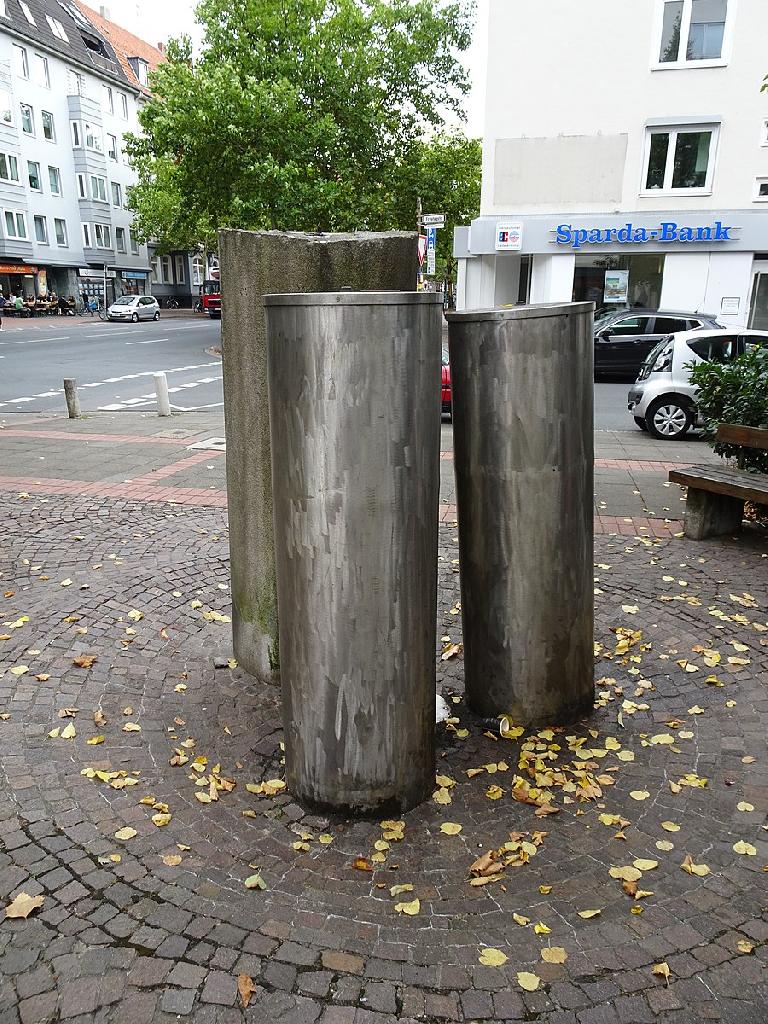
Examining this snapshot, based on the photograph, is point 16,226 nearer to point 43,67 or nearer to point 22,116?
point 22,116

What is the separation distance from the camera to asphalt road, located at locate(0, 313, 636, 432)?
15828 millimetres

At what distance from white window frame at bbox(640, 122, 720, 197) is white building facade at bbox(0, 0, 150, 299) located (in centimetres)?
3252

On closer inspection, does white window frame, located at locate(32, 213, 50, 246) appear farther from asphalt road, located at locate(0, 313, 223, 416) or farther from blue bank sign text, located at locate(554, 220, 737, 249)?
blue bank sign text, located at locate(554, 220, 737, 249)

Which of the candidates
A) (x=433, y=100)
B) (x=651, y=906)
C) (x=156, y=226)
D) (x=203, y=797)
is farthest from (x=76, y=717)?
(x=156, y=226)

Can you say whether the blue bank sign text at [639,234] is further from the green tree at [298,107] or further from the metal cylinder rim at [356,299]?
the metal cylinder rim at [356,299]

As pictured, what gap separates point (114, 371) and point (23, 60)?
37.1 metres

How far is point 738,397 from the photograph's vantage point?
7.30 metres

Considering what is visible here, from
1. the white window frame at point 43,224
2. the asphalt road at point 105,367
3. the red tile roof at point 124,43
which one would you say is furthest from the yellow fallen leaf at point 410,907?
the red tile roof at point 124,43

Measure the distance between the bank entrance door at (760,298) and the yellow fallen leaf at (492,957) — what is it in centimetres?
2514

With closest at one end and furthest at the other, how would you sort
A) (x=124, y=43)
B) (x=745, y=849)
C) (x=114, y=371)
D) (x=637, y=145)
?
(x=745, y=849) → (x=114, y=371) → (x=637, y=145) → (x=124, y=43)

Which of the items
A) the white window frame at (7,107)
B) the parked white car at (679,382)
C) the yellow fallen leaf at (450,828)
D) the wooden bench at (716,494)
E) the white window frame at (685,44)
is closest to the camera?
the yellow fallen leaf at (450,828)

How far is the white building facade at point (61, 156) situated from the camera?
4641cm

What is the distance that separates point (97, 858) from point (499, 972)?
57.7 inches

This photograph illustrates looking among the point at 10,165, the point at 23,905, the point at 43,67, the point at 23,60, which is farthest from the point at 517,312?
the point at 43,67
